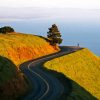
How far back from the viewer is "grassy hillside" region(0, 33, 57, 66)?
3772 inches

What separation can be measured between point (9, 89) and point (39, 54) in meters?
53.3

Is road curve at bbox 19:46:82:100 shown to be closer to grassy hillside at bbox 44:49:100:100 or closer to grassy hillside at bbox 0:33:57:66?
grassy hillside at bbox 0:33:57:66

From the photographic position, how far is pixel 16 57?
97.2m

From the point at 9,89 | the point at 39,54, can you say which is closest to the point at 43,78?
the point at 9,89

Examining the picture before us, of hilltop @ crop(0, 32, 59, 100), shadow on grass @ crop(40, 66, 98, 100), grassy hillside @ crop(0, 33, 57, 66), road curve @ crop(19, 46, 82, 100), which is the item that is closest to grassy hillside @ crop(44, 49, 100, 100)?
road curve @ crop(19, 46, 82, 100)

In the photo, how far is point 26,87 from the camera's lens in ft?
205

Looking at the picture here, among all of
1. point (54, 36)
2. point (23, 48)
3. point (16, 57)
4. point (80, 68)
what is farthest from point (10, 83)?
point (54, 36)

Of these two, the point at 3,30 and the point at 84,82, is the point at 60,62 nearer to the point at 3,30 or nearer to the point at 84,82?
the point at 84,82

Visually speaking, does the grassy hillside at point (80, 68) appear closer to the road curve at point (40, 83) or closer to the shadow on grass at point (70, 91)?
the road curve at point (40, 83)

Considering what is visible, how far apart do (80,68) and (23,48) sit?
17101mm

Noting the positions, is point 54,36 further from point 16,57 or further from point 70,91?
point 70,91

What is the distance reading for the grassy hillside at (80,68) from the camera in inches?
3556

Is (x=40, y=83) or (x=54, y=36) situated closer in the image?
(x=40, y=83)

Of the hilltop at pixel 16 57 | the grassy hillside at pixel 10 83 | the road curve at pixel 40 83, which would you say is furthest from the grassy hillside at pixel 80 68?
the grassy hillside at pixel 10 83
